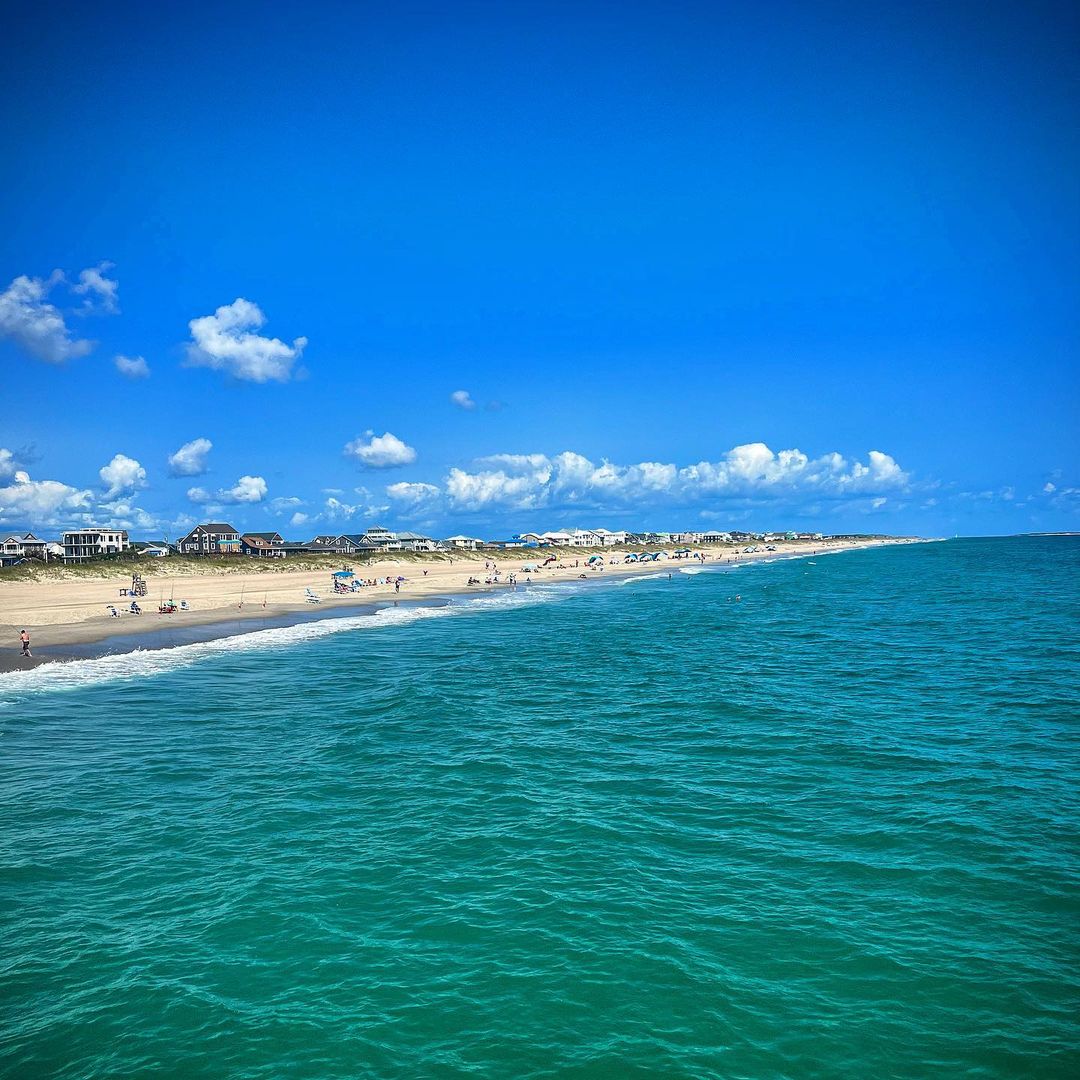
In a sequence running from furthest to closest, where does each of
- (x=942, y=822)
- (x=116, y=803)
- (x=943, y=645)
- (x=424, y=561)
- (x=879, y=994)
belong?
(x=424, y=561) → (x=943, y=645) → (x=116, y=803) → (x=942, y=822) → (x=879, y=994)

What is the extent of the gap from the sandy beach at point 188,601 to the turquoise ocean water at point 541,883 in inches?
595

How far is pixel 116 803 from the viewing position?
17.1 m

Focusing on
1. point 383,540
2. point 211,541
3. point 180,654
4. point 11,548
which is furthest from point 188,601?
point 383,540

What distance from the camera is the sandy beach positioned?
1665 inches

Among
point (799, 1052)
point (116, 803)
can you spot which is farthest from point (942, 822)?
point (116, 803)

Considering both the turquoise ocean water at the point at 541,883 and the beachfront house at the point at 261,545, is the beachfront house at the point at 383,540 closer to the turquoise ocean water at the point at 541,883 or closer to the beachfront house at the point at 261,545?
the beachfront house at the point at 261,545

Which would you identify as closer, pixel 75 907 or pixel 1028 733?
pixel 75 907

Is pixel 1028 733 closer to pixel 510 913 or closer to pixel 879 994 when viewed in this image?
pixel 879 994

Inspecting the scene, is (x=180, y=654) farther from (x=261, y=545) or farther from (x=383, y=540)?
(x=383, y=540)

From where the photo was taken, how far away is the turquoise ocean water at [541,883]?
9.44m

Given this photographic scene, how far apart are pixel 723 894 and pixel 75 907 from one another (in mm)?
11667

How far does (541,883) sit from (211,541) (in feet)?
416

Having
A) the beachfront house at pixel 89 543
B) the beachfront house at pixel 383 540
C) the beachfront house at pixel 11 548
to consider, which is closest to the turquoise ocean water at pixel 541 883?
the beachfront house at pixel 11 548

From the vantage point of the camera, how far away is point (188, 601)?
6172cm
